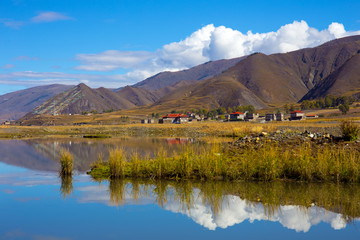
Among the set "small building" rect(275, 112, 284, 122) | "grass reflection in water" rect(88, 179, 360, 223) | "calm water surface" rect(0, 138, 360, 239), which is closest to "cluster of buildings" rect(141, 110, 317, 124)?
"small building" rect(275, 112, 284, 122)

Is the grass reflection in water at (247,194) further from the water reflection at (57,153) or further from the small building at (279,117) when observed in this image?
the small building at (279,117)

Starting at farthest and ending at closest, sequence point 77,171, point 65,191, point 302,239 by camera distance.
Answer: point 77,171 → point 65,191 → point 302,239

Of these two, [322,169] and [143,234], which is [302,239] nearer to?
[143,234]

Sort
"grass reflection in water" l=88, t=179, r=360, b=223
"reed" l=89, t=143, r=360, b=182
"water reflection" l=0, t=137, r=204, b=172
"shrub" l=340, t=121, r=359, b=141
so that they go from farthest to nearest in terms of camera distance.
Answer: "water reflection" l=0, t=137, r=204, b=172 → "shrub" l=340, t=121, r=359, b=141 → "reed" l=89, t=143, r=360, b=182 → "grass reflection in water" l=88, t=179, r=360, b=223

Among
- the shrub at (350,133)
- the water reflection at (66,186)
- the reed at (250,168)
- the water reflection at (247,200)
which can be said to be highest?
the shrub at (350,133)

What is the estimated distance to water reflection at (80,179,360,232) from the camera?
9.62 m

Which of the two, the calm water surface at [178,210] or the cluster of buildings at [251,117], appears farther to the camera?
the cluster of buildings at [251,117]

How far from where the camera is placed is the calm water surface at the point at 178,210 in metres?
8.67

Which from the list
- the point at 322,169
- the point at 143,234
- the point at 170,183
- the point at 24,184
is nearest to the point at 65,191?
the point at 24,184

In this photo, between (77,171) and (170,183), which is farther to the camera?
(77,171)

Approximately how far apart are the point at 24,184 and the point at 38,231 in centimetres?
764

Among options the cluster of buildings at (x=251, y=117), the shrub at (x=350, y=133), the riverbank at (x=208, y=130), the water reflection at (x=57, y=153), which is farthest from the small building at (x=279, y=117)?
the shrub at (x=350, y=133)

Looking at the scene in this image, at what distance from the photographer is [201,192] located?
12781mm

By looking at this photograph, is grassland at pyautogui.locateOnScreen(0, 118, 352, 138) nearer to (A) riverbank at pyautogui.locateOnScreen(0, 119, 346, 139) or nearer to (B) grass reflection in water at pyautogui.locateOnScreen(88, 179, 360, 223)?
(A) riverbank at pyautogui.locateOnScreen(0, 119, 346, 139)
